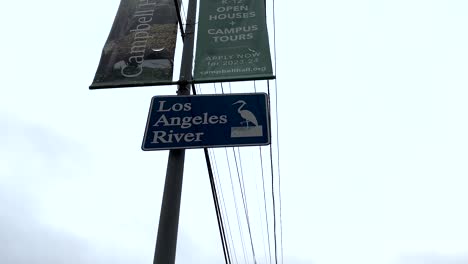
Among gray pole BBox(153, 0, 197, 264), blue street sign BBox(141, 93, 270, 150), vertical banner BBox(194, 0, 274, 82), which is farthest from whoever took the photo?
vertical banner BBox(194, 0, 274, 82)

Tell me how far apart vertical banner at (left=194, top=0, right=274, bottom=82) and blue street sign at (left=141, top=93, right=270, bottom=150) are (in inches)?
13.4

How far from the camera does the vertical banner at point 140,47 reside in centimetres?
Answer: 421

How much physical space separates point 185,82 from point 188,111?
1.41 feet

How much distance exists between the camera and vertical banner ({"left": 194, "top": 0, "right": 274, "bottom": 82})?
412 centimetres

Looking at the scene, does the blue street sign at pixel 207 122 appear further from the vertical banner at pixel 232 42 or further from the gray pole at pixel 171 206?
the vertical banner at pixel 232 42

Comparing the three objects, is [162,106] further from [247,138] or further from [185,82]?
[247,138]

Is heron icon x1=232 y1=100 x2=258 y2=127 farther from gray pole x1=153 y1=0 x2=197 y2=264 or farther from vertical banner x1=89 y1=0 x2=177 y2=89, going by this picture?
vertical banner x1=89 y1=0 x2=177 y2=89

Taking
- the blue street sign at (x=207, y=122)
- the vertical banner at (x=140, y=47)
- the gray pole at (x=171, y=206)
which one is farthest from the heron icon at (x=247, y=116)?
the vertical banner at (x=140, y=47)

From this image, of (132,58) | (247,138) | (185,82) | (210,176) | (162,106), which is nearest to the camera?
(247,138)

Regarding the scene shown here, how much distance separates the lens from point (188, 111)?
3789mm

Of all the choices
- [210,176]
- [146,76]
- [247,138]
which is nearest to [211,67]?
[146,76]

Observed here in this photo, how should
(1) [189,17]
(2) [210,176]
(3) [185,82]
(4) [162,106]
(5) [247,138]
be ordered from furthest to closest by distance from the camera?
(2) [210,176]
(1) [189,17]
(3) [185,82]
(4) [162,106]
(5) [247,138]

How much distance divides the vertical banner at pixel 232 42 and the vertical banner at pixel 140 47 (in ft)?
1.06

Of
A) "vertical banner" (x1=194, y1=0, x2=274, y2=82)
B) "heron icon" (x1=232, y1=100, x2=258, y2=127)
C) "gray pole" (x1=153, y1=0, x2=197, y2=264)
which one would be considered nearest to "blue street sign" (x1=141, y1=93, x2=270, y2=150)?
"heron icon" (x1=232, y1=100, x2=258, y2=127)
